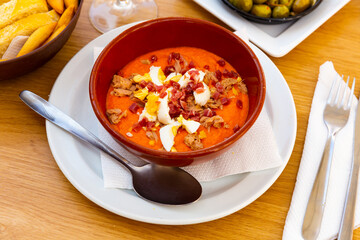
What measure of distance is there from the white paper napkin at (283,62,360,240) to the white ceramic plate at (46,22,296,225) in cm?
14

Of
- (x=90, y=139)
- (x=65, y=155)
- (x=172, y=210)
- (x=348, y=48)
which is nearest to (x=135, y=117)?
(x=90, y=139)

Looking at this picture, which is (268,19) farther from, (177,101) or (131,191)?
(131,191)

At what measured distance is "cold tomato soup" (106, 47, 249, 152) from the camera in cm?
154

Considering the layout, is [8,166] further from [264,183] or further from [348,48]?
[348,48]

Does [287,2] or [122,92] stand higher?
[287,2]

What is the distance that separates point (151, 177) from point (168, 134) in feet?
0.59

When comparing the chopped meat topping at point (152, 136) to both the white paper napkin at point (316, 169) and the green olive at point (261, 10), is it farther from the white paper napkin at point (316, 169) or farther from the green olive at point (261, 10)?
the green olive at point (261, 10)

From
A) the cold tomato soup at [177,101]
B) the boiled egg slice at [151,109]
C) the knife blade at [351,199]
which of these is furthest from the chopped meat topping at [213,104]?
the knife blade at [351,199]

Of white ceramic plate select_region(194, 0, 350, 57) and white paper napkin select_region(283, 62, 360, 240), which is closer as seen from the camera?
white paper napkin select_region(283, 62, 360, 240)

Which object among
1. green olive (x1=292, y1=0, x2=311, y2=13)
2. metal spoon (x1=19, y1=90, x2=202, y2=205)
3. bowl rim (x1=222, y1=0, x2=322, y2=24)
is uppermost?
green olive (x1=292, y1=0, x2=311, y2=13)

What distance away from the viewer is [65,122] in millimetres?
1578

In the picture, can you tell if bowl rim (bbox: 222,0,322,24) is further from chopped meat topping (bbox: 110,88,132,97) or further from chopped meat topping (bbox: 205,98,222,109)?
chopped meat topping (bbox: 110,88,132,97)

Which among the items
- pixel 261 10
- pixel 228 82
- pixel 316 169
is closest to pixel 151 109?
pixel 228 82

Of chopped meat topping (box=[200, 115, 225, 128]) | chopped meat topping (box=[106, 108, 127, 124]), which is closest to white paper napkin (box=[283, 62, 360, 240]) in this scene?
chopped meat topping (box=[200, 115, 225, 128])
